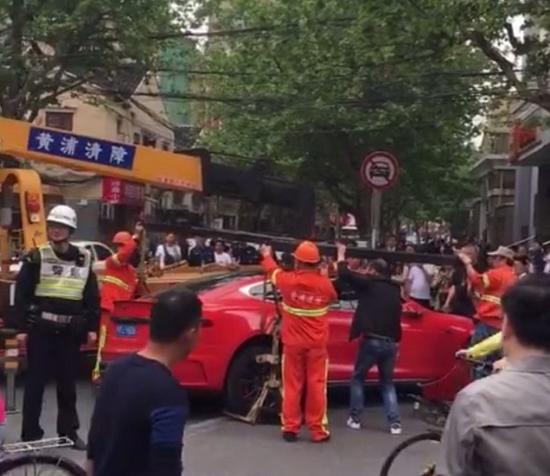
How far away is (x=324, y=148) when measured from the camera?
35250 millimetres

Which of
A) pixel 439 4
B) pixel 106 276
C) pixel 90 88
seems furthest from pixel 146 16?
pixel 106 276

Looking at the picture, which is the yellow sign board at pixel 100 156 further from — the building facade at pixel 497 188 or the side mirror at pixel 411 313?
the building facade at pixel 497 188

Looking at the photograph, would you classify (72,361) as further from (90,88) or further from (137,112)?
(137,112)

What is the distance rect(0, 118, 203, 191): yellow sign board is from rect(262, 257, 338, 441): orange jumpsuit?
3599mm

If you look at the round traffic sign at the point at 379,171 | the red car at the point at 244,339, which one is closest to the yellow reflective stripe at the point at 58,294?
the red car at the point at 244,339

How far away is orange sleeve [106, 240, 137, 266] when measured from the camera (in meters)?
11.7

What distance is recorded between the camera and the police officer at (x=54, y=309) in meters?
8.80

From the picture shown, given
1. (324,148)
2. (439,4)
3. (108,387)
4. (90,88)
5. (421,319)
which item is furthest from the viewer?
(324,148)

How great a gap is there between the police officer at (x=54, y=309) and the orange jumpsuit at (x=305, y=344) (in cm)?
180

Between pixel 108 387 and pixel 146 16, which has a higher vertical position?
pixel 146 16

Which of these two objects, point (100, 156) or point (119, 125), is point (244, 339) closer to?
point (100, 156)

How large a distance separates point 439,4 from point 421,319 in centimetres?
635

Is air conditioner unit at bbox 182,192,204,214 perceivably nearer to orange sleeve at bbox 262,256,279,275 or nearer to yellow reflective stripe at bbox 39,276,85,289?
orange sleeve at bbox 262,256,279,275

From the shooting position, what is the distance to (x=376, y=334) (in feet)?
34.5
